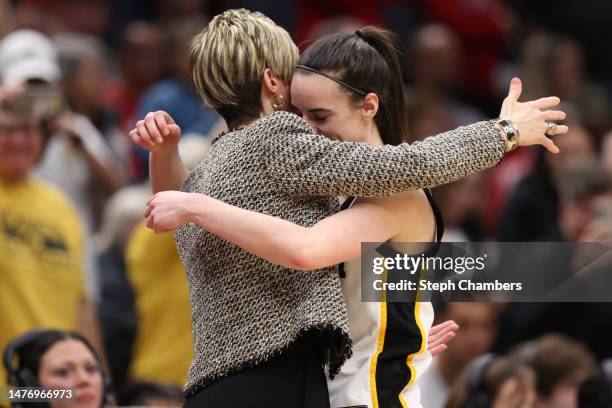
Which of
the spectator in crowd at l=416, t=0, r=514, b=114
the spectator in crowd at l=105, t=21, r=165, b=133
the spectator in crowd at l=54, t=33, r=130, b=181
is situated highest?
the spectator in crowd at l=416, t=0, r=514, b=114

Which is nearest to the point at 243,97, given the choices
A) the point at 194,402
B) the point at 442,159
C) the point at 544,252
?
the point at 442,159

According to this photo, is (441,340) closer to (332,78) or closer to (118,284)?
(332,78)

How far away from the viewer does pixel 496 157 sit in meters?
3.14

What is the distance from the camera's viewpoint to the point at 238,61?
10.4 ft

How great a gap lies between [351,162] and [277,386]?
535mm

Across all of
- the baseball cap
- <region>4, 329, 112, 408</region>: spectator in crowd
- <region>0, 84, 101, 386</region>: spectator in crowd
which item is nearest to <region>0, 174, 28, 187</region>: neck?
<region>0, 84, 101, 386</region>: spectator in crowd

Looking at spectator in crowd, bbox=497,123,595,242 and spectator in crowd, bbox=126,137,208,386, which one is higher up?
spectator in crowd, bbox=497,123,595,242

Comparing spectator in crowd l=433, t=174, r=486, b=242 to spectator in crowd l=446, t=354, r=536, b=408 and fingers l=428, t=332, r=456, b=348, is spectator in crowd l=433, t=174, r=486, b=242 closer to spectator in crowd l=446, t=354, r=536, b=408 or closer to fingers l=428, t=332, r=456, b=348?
spectator in crowd l=446, t=354, r=536, b=408

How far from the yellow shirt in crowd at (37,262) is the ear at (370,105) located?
263 cm

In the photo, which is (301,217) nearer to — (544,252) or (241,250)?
(241,250)

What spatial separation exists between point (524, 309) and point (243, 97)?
2.77 metres

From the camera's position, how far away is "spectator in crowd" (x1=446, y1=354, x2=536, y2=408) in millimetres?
4605

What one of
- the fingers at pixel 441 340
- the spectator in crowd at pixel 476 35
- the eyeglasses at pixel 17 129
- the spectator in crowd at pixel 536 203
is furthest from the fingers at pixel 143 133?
the spectator in crowd at pixel 476 35

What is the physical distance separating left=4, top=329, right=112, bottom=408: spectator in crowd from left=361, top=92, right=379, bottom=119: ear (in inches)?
57.9
